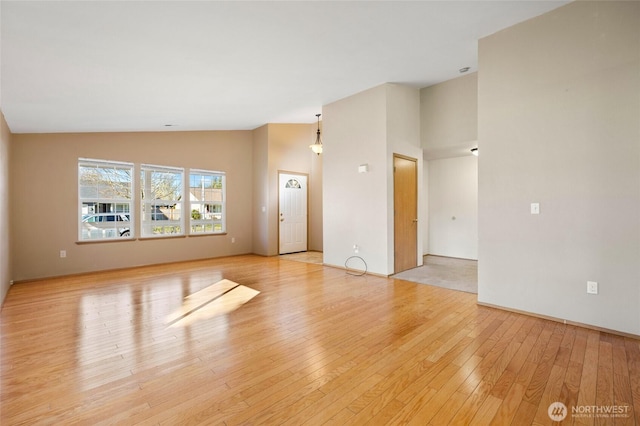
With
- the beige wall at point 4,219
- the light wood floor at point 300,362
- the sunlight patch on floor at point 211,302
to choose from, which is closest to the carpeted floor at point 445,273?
the light wood floor at point 300,362

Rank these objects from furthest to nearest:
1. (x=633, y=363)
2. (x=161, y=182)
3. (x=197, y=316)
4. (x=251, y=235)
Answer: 1. (x=251, y=235)
2. (x=161, y=182)
3. (x=197, y=316)
4. (x=633, y=363)

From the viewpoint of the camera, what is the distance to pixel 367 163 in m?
5.20

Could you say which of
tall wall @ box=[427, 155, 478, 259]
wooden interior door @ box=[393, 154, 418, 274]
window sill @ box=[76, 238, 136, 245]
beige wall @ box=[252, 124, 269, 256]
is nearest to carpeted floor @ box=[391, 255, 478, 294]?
wooden interior door @ box=[393, 154, 418, 274]

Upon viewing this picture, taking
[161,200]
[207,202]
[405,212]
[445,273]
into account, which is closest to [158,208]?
[161,200]

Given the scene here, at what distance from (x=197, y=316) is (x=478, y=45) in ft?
15.0

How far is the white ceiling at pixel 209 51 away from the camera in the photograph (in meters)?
2.50

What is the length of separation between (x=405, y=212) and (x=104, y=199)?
5628mm

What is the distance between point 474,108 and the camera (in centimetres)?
482

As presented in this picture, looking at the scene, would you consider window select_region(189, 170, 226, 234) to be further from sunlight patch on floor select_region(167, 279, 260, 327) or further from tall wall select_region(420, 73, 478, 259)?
tall wall select_region(420, 73, 478, 259)

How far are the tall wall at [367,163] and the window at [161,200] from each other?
3321mm

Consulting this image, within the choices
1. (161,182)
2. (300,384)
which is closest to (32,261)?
(161,182)

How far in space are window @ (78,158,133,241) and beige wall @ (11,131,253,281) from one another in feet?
0.46

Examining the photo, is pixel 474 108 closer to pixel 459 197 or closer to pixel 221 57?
pixel 459 197

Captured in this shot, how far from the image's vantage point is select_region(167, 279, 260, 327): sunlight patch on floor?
320 centimetres
